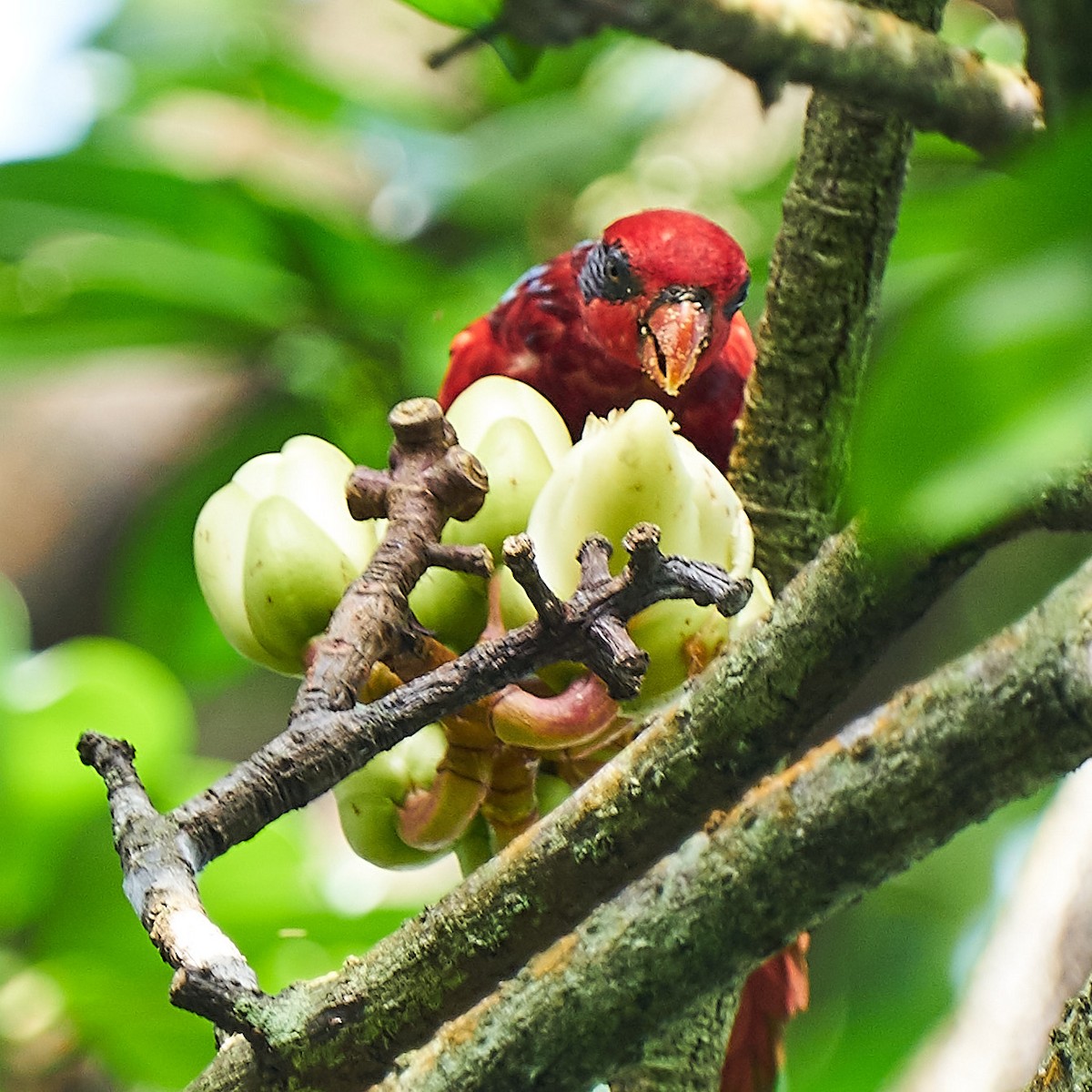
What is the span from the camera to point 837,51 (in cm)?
51

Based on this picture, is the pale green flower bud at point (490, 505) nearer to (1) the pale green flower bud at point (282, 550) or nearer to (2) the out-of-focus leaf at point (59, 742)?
(1) the pale green flower bud at point (282, 550)

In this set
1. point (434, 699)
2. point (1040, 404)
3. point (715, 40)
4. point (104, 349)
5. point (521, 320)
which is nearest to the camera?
point (1040, 404)

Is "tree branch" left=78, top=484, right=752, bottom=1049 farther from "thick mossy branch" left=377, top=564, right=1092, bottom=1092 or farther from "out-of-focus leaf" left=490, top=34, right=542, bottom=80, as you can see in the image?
"out-of-focus leaf" left=490, top=34, right=542, bottom=80

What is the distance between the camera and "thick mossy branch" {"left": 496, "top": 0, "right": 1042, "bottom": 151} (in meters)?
0.43

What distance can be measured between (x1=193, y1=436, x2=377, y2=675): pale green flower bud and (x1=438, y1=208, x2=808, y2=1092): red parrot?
184 mm

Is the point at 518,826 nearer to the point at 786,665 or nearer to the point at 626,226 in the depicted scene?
the point at 786,665

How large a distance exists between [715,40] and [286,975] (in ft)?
3.13

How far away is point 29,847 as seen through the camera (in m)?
1.20

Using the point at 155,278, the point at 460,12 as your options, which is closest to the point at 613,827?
the point at 460,12

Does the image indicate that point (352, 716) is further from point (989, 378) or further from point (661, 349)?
point (661, 349)

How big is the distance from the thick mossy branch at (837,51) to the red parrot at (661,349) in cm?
17

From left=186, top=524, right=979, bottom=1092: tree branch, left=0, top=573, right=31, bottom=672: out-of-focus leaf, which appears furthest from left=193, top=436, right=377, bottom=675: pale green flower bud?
left=0, top=573, right=31, bottom=672: out-of-focus leaf

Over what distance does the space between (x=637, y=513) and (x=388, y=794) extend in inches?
6.1

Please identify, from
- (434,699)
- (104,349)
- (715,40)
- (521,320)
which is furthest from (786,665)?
(104,349)
